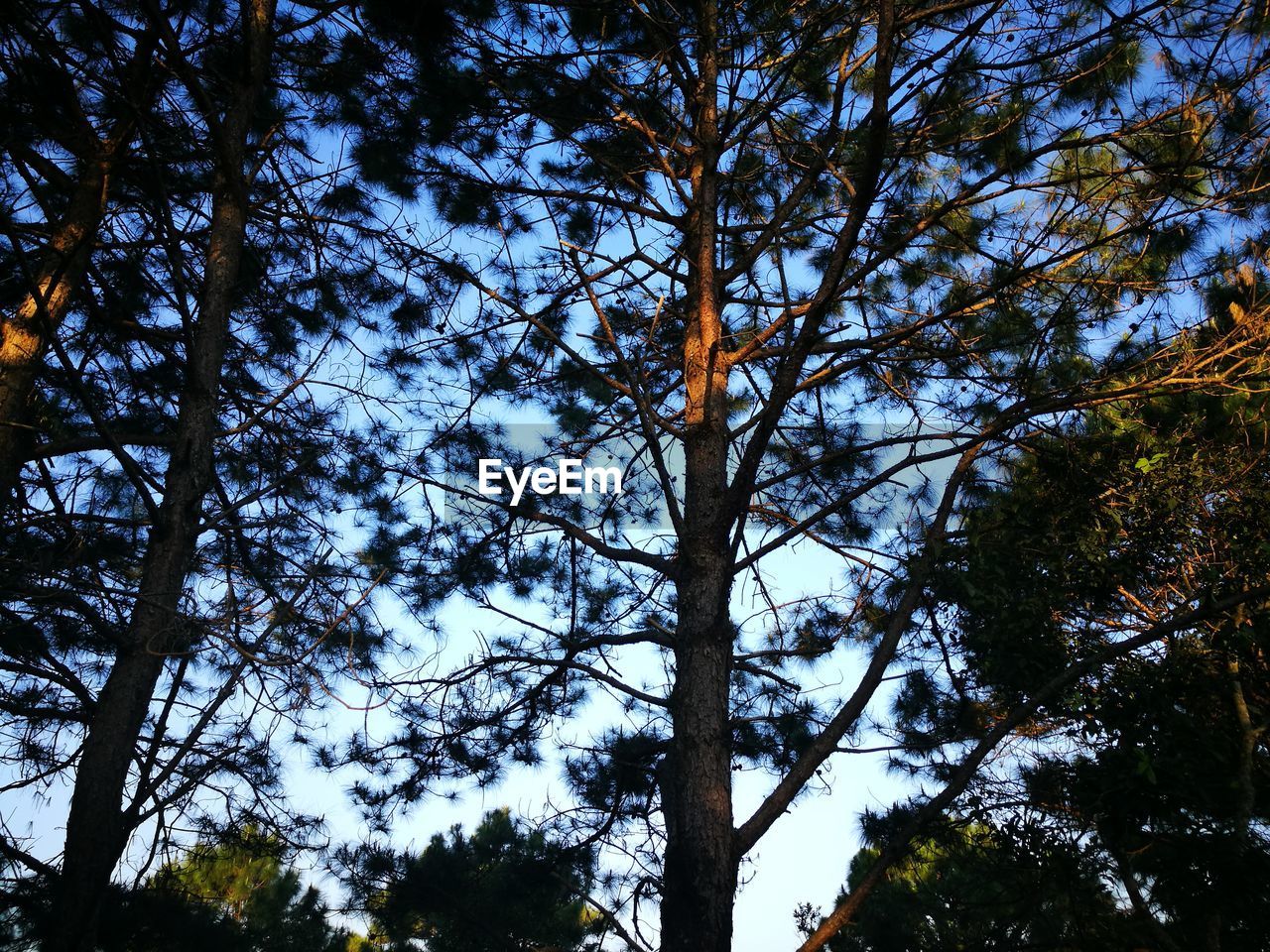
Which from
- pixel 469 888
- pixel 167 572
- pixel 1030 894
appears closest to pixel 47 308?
pixel 167 572

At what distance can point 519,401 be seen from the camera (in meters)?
6.03

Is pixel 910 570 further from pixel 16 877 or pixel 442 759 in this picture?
pixel 16 877

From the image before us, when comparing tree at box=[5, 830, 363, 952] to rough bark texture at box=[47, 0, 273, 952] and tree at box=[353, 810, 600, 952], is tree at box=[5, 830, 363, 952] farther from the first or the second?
tree at box=[353, 810, 600, 952]

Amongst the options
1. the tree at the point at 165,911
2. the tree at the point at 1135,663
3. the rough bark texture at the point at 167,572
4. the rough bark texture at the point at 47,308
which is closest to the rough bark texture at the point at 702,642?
the tree at the point at 1135,663

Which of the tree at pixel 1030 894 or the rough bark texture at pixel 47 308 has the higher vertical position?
the rough bark texture at pixel 47 308

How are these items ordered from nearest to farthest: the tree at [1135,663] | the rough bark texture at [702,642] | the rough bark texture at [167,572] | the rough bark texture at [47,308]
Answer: the rough bark texture at [167,572]
the rough bark texture at [702,642]
the rough bark texture at [47,308]
the tree at [1135,663]

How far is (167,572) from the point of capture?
4.07 m

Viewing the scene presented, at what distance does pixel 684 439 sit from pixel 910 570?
53.4 inches

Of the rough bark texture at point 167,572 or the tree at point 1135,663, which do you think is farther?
the tree at point 1135,663

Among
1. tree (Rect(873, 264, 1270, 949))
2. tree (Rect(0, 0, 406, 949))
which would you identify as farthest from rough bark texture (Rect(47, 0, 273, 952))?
tree (Rect(873, 264, 1270, 949))

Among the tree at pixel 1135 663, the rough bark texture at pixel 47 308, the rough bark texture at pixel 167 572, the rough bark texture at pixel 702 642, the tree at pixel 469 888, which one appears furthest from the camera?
the tree at pixel 469 888

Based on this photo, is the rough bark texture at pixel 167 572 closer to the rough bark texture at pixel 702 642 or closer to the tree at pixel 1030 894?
the rough bark texture at pixel 702 642

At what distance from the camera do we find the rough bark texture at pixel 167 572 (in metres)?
3.63

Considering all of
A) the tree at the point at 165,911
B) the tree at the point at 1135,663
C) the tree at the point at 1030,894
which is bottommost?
the tree at the point at 165,911
